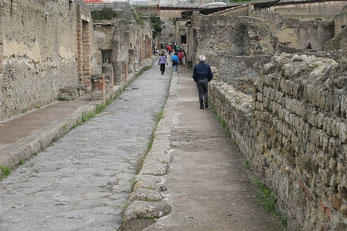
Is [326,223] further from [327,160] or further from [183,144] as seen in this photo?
[183,144]

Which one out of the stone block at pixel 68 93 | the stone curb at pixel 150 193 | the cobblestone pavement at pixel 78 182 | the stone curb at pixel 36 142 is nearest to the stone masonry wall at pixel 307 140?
the stone curb at pixel 150 193

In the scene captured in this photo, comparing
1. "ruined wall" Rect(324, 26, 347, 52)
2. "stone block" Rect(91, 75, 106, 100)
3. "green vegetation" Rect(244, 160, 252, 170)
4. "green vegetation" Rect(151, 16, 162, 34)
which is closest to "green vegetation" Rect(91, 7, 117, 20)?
"green vegetation" Rect(151, 16, 162, 34)

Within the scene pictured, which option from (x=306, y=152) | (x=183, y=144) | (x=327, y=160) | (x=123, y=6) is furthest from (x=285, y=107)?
(x=123, y=6)

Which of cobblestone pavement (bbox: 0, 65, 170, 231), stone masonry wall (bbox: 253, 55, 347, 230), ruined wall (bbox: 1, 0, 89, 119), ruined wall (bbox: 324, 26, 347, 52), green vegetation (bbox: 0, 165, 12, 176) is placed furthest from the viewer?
ruined wall (bbox: 324, 26, 347, 52)

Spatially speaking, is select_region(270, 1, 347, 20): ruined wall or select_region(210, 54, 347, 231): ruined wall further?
select_region(270, 1, 347, 20): ruined wall

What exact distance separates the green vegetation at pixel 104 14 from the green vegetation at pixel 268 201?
136ft

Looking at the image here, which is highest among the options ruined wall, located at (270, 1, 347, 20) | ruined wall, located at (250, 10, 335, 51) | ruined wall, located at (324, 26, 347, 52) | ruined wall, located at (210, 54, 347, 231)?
ruined wall, located at (270, 1, 347, 20)

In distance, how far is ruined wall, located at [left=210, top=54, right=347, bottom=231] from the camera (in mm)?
3057

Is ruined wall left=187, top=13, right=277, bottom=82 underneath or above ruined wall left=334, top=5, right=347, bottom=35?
underneath

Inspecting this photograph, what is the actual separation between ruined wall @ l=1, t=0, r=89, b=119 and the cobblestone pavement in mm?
1935

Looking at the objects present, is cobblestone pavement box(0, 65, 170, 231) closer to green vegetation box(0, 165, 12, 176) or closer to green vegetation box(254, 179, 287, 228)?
green vegetation box(0, 165, 12, 176)

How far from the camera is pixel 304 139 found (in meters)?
3.80

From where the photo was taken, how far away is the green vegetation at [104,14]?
45306mm

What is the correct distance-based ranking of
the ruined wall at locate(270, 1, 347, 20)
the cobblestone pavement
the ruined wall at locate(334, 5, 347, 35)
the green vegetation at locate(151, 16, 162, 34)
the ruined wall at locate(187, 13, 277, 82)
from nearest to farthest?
the cobblestone pavement
the ruined wall at locate(187, 13, 277, 82)
the ruined wall at locate(334, 5, 347, 35)
the ruined wall at locate(270, 1, 347, 20)
the green vegetation at locate(151, 16, 162, 34)
